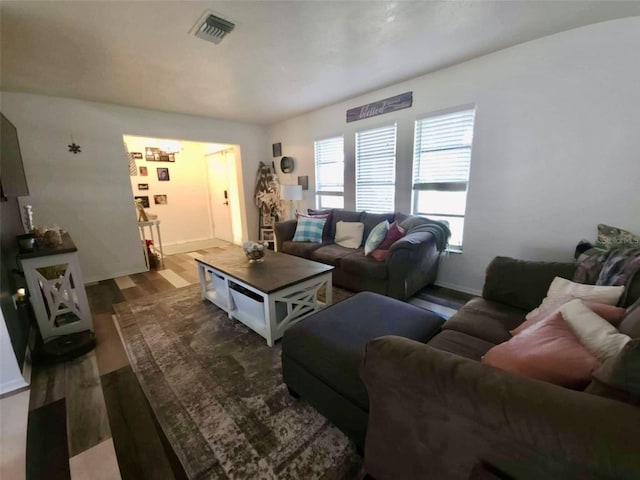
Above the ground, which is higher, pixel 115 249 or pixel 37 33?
pixel 37 33

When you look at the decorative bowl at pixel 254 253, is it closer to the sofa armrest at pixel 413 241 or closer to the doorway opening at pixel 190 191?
the sofa armrest at pixel 413 241

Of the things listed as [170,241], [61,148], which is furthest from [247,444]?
[170,241]

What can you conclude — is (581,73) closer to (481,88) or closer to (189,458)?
(481,88)

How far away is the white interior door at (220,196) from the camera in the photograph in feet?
18.8

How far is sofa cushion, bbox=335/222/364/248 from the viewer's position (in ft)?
11.1

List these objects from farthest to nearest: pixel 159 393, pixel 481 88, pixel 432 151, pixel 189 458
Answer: pixel 432 151, pixel 481 88, pixel 159 393, pixel 189 458

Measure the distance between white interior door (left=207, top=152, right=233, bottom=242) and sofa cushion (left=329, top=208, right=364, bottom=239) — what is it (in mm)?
3002

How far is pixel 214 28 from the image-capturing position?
1897 mm

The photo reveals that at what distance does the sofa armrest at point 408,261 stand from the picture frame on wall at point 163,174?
17.0 feet

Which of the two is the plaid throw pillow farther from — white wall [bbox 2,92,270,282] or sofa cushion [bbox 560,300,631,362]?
sofa cushion [bbox 560,300,631,362]

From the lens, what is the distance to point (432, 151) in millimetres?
3045

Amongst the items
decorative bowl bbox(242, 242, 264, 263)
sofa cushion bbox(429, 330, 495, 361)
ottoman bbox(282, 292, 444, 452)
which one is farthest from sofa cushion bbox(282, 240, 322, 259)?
sofa cushion bbox(429, 330, 495, 361)

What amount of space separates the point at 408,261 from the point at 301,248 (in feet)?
4.95

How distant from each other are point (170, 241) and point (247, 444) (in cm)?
546
